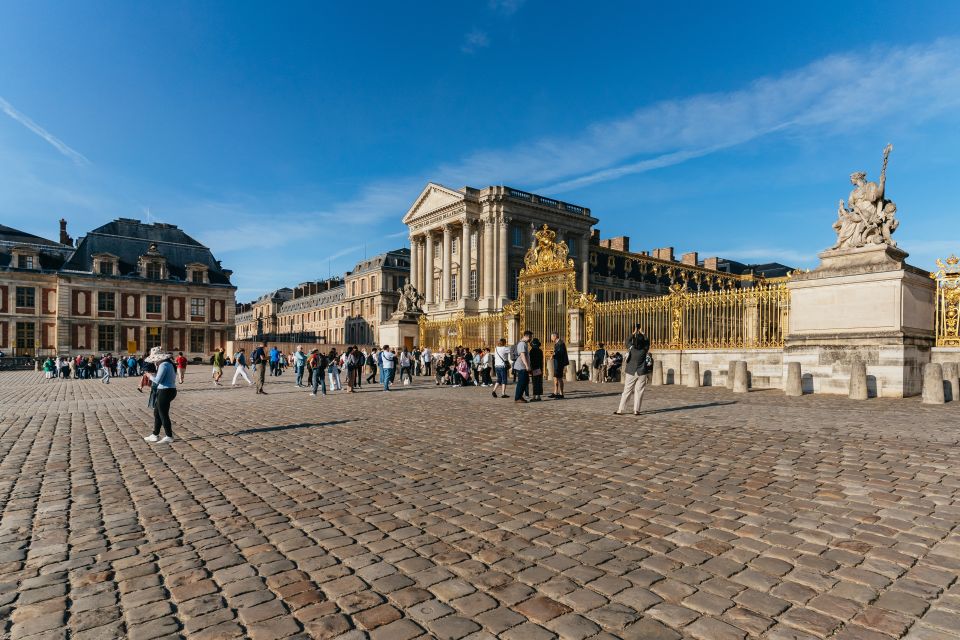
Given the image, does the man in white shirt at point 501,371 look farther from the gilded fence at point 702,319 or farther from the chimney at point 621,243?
the chimney at point 621,243

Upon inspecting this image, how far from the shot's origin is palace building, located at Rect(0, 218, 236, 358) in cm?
4900

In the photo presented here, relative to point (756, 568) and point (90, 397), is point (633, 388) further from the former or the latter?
point (90, 397)

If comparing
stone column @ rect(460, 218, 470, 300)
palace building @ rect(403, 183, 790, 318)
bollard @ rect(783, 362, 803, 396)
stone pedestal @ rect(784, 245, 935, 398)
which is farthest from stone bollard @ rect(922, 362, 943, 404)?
stone column @ rect(460, 218, 470, 300)

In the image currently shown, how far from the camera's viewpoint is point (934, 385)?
11.0 metres

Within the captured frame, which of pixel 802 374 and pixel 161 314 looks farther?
pixel 161 314

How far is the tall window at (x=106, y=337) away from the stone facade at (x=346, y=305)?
12008mm

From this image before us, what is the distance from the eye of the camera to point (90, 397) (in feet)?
52.9

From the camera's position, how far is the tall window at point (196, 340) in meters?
53.9

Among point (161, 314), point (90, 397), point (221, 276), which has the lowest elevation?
point (90, 397)

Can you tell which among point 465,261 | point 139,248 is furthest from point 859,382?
point 139,248

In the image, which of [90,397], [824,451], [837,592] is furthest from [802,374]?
[90,397]

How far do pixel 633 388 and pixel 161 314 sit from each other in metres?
53.7

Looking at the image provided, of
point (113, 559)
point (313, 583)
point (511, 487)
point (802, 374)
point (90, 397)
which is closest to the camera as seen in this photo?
point (313, 583)

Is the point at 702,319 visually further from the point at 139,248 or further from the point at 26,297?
the point at 26,297
